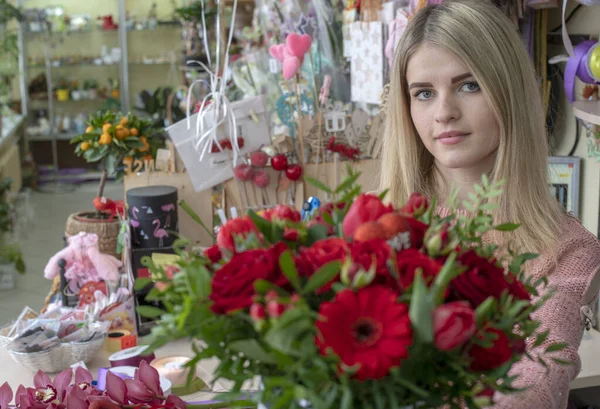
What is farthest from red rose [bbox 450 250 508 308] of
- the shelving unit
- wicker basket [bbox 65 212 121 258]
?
the shelving unit

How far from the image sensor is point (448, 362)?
596 mm

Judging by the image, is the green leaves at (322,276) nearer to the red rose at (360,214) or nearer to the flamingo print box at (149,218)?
the red rose at (360,214)

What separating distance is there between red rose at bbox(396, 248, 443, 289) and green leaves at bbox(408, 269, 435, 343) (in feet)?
0.11

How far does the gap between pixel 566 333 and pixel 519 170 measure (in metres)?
0.29

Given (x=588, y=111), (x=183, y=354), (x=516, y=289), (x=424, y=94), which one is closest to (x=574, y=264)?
(x=424, y=94)

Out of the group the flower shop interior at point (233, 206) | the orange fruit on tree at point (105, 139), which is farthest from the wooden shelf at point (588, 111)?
the orange fruit on tree at point (105, 139)

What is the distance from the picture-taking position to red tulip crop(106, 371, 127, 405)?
102cm

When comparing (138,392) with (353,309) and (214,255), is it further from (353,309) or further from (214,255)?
(353,309)

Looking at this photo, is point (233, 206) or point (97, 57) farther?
point (97, 57)

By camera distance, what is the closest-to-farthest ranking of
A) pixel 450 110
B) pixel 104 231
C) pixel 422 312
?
pixel 422 312, pixel 450 110, pixel 104 231

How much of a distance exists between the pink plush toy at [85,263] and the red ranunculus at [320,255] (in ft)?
5.26

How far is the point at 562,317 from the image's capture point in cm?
108

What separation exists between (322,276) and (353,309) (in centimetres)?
4

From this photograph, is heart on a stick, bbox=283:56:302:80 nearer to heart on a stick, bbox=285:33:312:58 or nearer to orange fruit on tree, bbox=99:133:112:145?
heart on a stick, bbox=285:33:312:58
